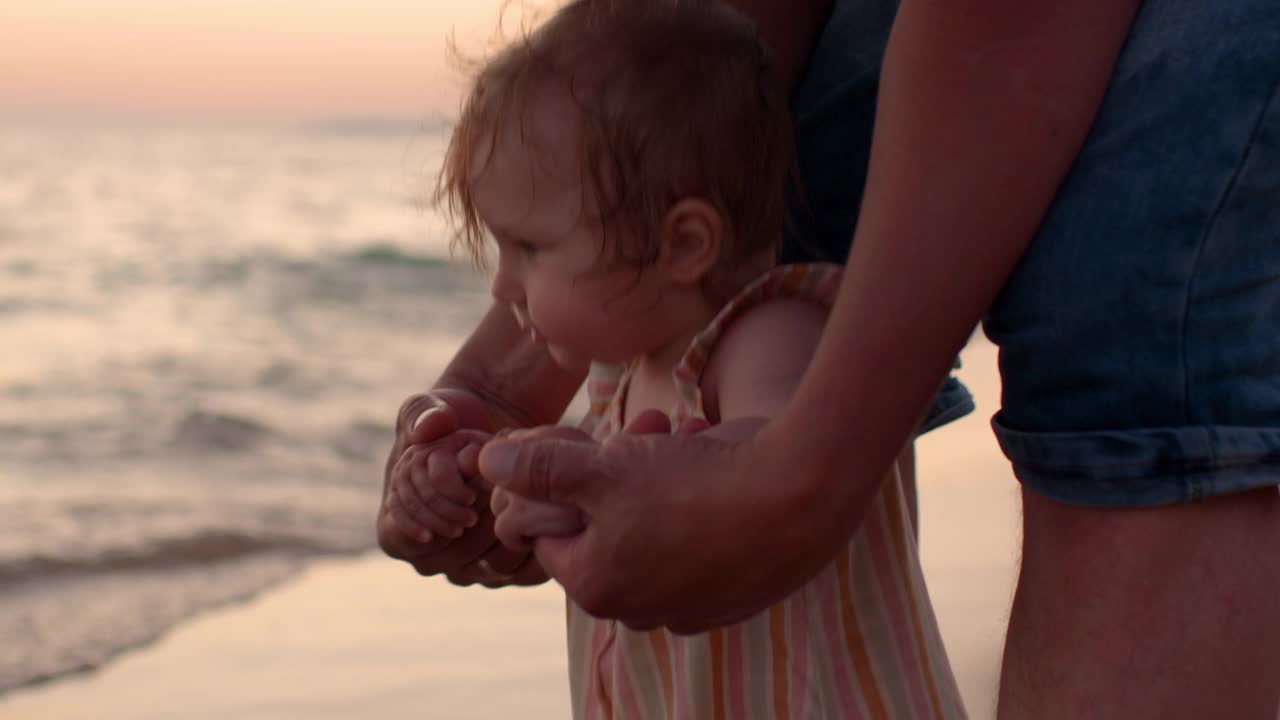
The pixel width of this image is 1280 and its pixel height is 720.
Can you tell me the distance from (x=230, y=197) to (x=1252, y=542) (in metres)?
17.6

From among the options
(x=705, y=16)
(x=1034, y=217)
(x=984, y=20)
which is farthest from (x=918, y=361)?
(x=705, y=16)

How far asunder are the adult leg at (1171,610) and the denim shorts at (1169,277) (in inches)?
1.3

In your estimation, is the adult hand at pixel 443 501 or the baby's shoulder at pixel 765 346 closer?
the baby's shoulder at pixel 765 346

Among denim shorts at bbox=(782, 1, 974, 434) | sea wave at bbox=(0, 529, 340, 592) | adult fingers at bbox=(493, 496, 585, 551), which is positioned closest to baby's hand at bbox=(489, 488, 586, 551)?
adult fingers at bbox=(493, 496, 585, 551)

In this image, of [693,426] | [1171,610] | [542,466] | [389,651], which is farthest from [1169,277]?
[389,651]

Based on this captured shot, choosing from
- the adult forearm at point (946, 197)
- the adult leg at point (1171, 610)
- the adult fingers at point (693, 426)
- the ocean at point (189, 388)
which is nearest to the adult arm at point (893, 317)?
the adult forearm at point (946, 197)

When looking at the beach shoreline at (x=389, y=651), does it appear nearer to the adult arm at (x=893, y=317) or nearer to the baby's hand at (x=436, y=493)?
the baby's hand at (x=436, y=493)

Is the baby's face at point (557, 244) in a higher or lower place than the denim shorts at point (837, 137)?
lower

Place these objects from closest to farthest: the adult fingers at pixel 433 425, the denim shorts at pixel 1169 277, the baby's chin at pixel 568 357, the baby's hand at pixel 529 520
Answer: the denim shorts at pixel 1169 277 → the baby's hand at pixel 529 520 → the baby's chin at pixel 568 357 → the adult fingers at pixel 433 425

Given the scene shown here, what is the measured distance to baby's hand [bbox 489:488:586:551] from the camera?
1266 millimetres

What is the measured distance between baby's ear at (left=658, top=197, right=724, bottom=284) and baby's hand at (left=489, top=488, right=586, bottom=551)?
28 cm

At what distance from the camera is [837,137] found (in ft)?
5.49

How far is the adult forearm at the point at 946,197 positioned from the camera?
118 cm

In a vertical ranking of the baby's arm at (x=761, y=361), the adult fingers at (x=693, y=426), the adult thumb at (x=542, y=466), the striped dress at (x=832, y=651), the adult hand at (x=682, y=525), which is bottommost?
the striped dress at (x=832, y=651)
